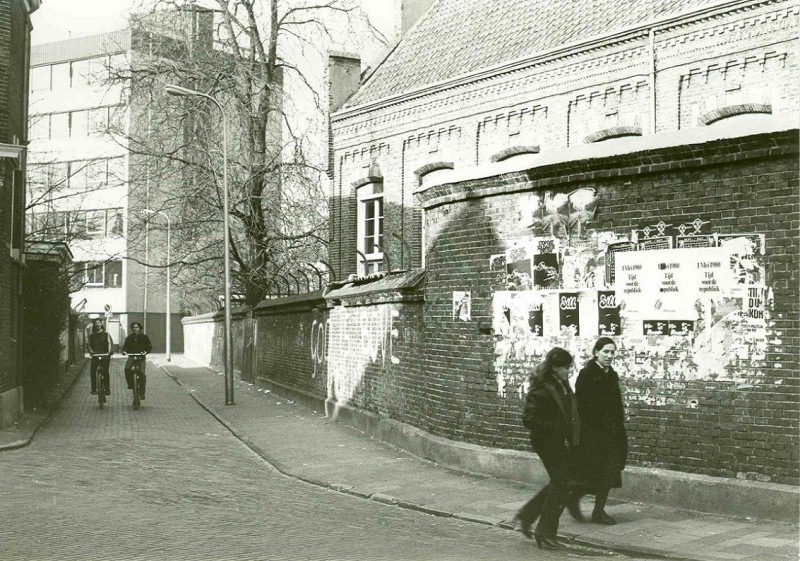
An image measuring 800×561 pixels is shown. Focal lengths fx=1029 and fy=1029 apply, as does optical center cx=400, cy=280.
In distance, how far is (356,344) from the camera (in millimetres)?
17750

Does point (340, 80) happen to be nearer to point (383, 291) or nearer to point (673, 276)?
point (383, 291)

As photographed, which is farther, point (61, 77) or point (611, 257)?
point (61, 77)

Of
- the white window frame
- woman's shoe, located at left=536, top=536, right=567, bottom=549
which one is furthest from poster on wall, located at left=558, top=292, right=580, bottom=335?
the white window frame

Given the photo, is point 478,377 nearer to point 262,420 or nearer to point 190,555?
point 190,555

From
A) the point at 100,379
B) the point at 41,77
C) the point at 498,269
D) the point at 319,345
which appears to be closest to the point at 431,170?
the point at 319,345

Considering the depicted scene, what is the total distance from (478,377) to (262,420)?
26.1ft

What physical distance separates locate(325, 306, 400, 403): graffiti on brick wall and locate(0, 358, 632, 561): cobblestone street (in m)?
2.61

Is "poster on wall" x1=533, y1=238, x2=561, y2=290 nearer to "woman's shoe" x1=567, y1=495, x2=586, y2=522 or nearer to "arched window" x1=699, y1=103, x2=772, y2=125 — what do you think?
"woman's shoe" x1=567, y1=495, x2=586, y2=522

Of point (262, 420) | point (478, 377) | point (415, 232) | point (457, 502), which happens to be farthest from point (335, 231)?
point (457, 502)

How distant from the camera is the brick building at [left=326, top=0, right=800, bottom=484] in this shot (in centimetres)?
941

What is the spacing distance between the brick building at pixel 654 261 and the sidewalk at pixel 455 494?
23.7 inches

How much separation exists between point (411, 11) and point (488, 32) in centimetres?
562

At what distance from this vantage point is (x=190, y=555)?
7.85 meters

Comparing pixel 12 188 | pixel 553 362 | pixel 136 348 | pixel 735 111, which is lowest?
pixel 136 348
